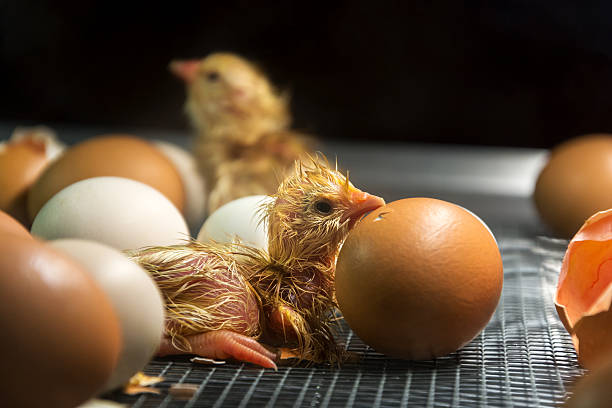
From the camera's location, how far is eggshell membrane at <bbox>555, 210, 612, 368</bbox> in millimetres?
589

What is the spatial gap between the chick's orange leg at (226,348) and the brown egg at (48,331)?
16cm

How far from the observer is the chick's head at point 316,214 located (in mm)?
646

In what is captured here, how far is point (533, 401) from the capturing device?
20.9 inches

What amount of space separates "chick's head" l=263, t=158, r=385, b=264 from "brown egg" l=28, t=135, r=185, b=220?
289 mm

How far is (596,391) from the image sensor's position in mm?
460

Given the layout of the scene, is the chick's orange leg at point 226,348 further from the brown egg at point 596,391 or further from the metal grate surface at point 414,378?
the brown egg at point 596,391

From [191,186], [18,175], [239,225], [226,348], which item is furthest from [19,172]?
[226,348]

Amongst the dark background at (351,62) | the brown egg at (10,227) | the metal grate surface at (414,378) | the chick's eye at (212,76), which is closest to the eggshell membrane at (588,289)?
the metal grate surface at (414,378)

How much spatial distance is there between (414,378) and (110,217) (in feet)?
1.04

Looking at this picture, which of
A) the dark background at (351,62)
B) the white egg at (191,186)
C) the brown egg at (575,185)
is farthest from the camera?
the dark background at (351,62)

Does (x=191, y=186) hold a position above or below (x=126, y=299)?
below

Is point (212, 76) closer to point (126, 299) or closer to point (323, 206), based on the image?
point (323, 206)

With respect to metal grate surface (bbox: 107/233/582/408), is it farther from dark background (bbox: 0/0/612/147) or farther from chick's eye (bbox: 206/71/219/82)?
dark background (bbox: 0/0/612/147)

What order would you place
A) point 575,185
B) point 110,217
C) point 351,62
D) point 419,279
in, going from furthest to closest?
point 351,62
point 575,185
point 110,217
point 419,279
